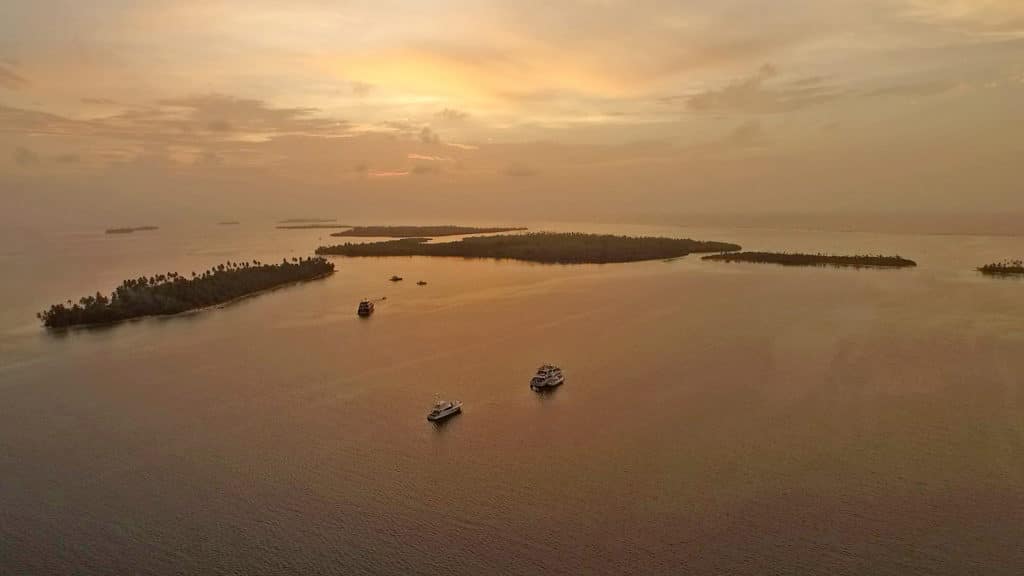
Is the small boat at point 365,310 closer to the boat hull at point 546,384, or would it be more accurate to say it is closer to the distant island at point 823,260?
the boat hull at point 546,384

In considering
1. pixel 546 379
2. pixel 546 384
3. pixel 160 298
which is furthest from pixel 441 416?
pixel 160 298

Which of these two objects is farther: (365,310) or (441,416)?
(365,310)

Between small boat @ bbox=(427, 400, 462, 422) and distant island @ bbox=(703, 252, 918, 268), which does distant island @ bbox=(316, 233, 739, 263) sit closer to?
distant island @ bbox=(703, 252, 918, 268)

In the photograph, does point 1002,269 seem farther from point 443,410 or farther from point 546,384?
point 443,410

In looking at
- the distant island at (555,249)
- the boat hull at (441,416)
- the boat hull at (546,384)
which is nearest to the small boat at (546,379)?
the boat hull at (546,384)

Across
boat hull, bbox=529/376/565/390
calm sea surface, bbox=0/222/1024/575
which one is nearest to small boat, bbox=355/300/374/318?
calm sea surface, bbox=0/222/1024/575

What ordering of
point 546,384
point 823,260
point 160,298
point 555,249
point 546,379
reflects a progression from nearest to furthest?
Answer: point 546,384, point 546,379, point 160,298, point 823,260, point 555,249

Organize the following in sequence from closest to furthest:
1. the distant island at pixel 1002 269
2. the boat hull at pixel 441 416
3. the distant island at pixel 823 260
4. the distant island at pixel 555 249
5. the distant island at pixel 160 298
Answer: the boat hull at pixel 441 416 → the distant island at pixel 160 298 → the distant island at pixel 1002 269 → the distant island at pixel 823 260 → the distant island at pixel 555 249
